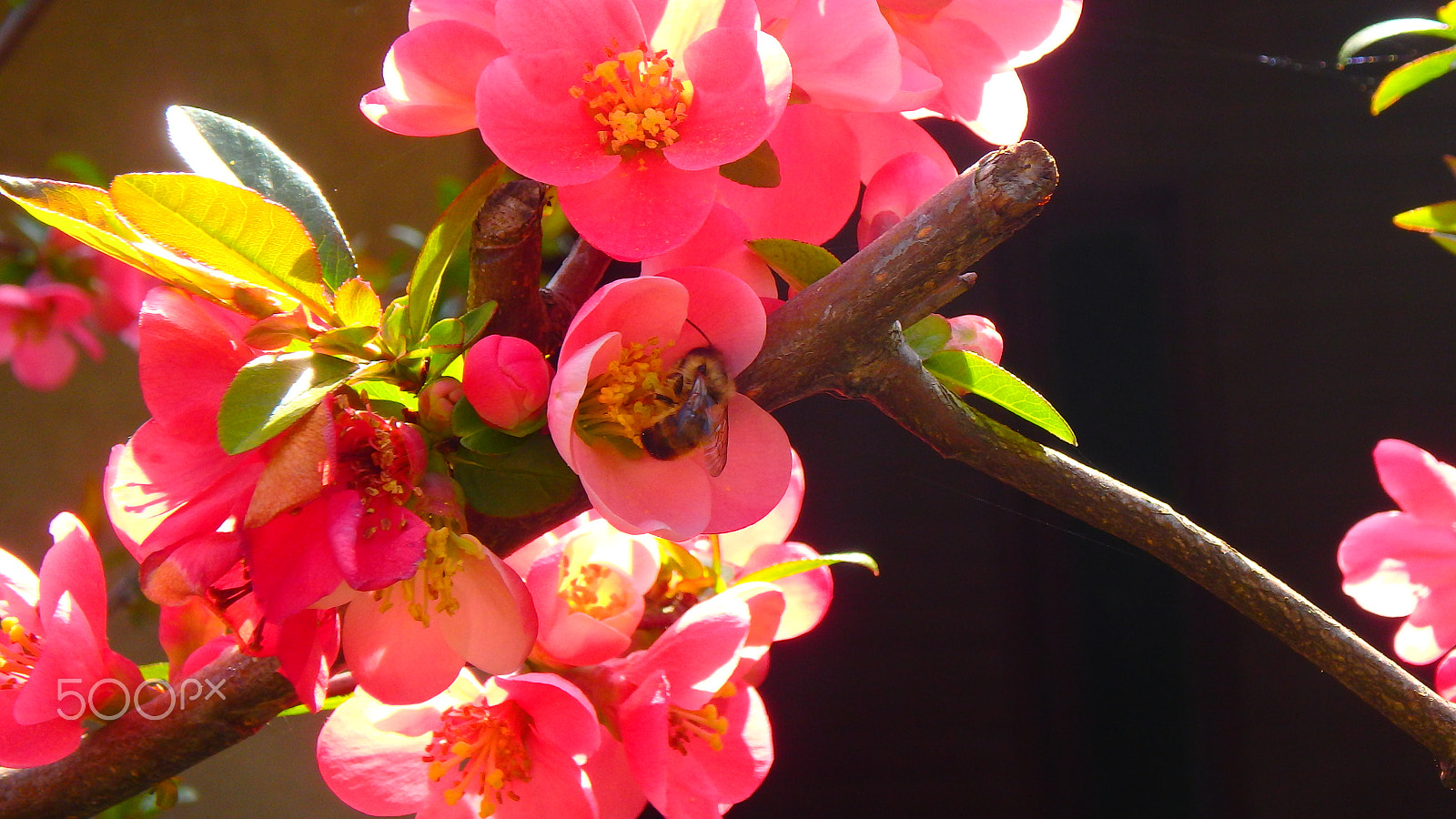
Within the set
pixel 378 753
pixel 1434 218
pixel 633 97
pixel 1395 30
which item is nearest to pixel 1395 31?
pixel 1395 30

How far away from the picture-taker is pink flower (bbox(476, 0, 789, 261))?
0.18 meters

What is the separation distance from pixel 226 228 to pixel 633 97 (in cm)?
9

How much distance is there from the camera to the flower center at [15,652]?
0.83ft

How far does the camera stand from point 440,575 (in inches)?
7.6

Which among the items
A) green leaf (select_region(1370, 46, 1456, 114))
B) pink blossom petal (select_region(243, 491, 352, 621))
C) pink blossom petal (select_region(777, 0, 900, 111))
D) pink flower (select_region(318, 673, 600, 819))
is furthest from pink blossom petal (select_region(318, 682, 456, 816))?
green leaf (select_region(1370, 46, 1456, 114))

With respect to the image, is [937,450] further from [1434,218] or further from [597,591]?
[1434,218]

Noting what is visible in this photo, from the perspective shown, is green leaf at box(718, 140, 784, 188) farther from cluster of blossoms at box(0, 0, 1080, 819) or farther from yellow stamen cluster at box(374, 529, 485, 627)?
yellow stamen cluster at box(374, 529, 485, 627)

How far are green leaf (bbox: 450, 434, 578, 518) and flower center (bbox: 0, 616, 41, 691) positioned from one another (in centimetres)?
15

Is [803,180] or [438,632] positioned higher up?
[803,180]

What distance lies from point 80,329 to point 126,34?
23.2 inches

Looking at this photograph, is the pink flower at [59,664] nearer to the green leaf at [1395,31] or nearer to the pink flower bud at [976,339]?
the pink flower bud at [976,339]

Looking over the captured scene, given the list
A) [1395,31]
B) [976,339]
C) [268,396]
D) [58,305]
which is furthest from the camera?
[58,305]

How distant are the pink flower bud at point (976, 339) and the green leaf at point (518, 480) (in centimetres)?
12

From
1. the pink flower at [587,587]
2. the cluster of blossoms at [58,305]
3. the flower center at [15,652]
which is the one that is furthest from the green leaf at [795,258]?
the cluster of blossoms at [58,305]
